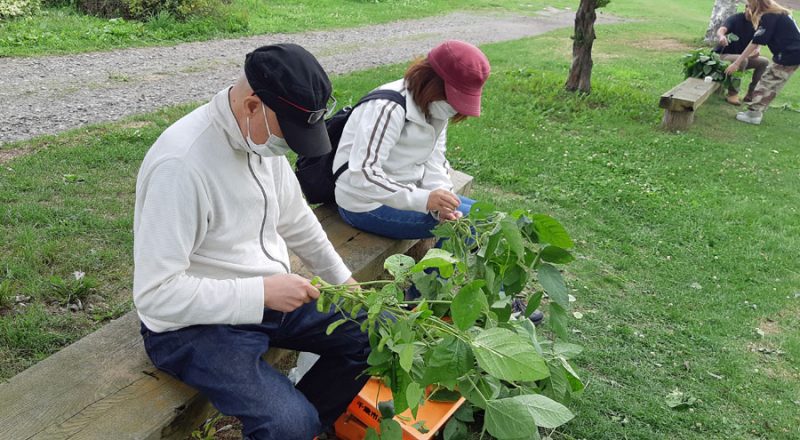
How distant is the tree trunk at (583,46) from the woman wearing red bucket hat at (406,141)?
540cm

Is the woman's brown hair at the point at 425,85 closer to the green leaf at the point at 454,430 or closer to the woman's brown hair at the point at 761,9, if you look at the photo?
the green leaf at the point at 454,430

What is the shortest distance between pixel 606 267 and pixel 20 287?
3.43 m

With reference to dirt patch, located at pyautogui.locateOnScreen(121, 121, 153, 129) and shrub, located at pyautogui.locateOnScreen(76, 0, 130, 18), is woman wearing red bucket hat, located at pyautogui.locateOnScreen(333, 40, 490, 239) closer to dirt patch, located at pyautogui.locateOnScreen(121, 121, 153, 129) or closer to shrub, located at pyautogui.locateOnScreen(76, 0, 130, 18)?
dirt patch, located at pyautogui.locateOnScreen(121, 121, 153, 129)

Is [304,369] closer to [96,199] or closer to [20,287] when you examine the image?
[20,287]

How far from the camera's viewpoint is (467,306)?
1.85m

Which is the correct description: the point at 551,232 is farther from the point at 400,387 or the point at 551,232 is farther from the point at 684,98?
the point at 684,98

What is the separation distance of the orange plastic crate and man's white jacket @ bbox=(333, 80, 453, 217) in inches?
34.7

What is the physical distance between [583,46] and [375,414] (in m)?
6.64

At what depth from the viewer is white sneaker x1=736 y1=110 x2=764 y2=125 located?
8.53 metres

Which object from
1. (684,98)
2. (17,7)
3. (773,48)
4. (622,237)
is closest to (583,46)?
(684,98)

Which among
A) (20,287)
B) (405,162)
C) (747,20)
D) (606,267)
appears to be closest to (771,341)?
(606,267)

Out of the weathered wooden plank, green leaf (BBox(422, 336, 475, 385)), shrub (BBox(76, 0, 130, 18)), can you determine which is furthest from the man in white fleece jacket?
shrub (BBox(76, 0, 130, 18))

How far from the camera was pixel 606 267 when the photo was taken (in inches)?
174

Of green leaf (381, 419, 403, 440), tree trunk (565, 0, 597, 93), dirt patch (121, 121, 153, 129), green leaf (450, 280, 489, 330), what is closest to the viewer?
green leaf (450, 280, 489, 330)
